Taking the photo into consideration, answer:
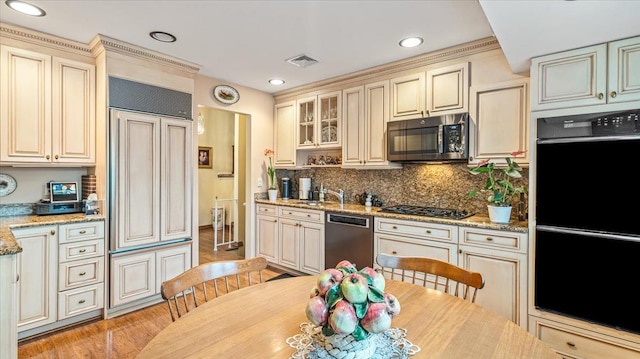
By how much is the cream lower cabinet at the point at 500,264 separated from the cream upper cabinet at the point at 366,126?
3.97 feet

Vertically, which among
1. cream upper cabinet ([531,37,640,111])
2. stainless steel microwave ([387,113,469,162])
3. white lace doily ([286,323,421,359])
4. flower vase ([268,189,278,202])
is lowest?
white lace doily ([286,323,421,359])

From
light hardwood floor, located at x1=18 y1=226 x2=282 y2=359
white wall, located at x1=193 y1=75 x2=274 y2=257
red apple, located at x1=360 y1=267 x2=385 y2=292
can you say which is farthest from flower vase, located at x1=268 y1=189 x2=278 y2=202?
red apple, located at x1=360 y1=267 x2=385 y2=292

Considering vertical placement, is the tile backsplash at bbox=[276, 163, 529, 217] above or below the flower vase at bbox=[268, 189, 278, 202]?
above

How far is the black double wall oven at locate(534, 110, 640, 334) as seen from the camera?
1894 mm

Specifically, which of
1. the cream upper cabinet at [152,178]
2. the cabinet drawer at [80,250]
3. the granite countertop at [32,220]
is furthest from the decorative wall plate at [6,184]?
the cream upper cabinet at [152,178]

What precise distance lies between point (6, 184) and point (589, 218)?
14.8 feet

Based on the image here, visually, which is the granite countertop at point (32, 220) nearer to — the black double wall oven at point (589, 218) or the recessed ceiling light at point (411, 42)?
the recessed ceiling light at point (411, 42)

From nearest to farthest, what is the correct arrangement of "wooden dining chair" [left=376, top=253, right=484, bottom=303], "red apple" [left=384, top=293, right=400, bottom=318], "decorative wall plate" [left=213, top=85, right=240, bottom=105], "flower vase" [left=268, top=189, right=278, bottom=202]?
1. "red apple" [left=384, top=293, right=400, bottom=318]
2. "wooden dining chair" [left=376, top=253, right=484, bottom=303]
3. "decorative wall plate" [left=213, top=85, right=240, bottom=105]
4. "flower vase" [left=268, top=189, right=278, bottom=202]

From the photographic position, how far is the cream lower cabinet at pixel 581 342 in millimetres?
1939

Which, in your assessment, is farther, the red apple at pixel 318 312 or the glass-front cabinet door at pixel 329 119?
the glass-front cabinet door at pixel 329 119

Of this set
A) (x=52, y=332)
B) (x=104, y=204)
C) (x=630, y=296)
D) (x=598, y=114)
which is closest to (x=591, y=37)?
(x=598, y=114)

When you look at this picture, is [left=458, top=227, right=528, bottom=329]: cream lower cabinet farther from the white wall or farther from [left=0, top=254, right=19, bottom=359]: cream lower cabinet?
[left=0, top=254, right=19, bottom=359]: cream lower cabinet

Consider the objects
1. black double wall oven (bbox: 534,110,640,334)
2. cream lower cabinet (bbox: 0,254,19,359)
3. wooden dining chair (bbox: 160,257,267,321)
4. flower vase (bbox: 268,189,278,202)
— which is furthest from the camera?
flower vase (bbox: 268,189,278,202)

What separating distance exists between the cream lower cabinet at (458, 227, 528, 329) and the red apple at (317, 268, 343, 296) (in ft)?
6.39
